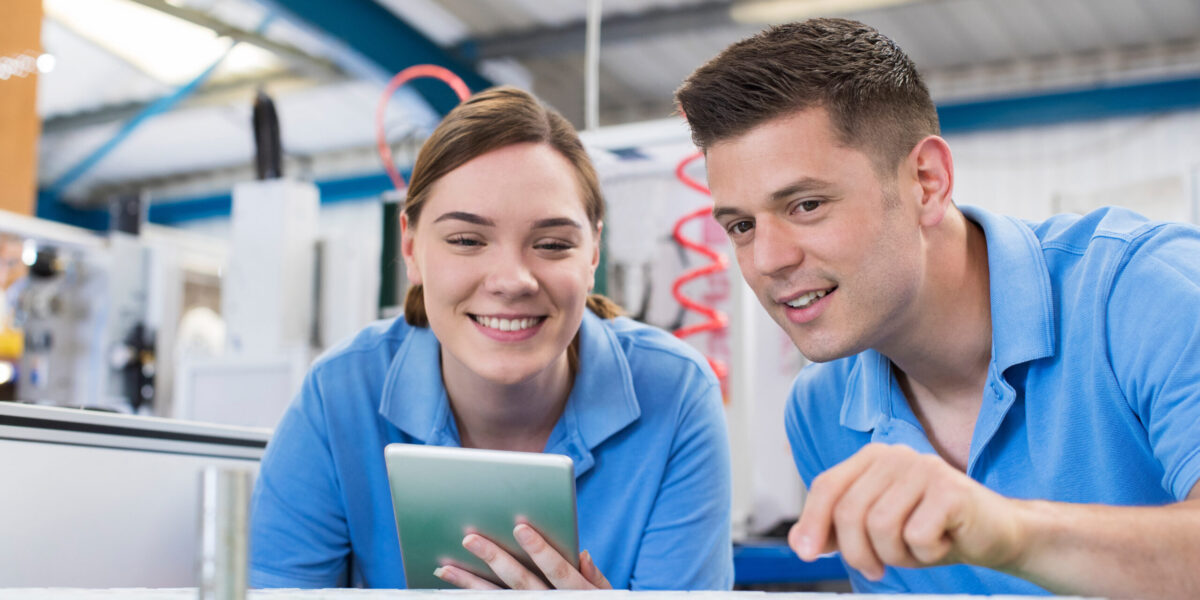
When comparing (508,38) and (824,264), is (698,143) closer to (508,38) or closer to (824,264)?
(824,264)

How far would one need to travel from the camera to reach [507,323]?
142cm

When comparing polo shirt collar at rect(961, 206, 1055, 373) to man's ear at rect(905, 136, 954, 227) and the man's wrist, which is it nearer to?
man's ear at rect(905, 136, 954, 227)

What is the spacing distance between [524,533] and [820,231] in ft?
1.66

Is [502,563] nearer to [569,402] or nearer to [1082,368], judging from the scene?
[569,402]

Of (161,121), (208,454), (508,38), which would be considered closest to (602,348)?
(208,454)

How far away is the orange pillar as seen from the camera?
3145 millimetres

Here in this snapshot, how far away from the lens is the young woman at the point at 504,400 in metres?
1.40

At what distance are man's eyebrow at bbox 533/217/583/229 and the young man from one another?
25 cm

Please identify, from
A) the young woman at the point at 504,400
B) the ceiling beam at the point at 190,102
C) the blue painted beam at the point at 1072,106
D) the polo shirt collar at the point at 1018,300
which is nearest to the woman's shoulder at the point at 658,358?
the young woman at the point at 504,400

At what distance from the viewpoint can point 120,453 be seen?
4.23 feet

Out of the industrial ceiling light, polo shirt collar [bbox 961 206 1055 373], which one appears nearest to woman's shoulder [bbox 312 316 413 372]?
polo shirt collar [bbox 961 206 1055 373]

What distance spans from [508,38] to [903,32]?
2.70 metres

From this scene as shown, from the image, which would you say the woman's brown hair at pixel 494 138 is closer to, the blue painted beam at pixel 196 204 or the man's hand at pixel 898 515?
the man's hand at pixel 898 515

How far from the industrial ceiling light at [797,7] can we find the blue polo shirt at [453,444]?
4.39m
